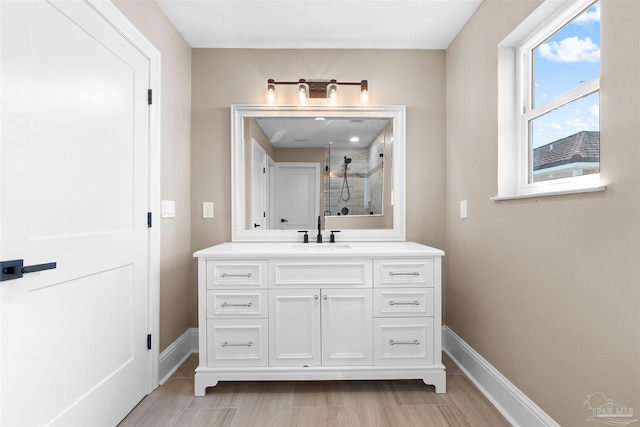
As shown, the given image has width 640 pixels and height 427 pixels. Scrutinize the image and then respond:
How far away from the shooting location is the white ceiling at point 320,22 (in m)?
2.15

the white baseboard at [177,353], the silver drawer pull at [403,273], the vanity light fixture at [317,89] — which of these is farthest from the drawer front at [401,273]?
the white baseboard at [177,353]

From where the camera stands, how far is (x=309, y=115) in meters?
2.67

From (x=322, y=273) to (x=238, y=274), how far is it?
50 centimetres

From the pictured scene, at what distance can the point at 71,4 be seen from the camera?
141 centimetres

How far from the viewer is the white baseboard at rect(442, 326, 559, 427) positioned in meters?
1.60

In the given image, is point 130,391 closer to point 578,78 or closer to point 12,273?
point 12,273

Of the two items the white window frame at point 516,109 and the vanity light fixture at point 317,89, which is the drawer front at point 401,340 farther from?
the vanity light fixture at point 317,89

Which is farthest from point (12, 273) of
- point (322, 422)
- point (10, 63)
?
point (322, 422)

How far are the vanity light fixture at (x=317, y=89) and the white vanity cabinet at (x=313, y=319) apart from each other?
4.17ft

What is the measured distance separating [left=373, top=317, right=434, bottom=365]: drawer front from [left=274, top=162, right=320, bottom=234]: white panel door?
39.9 inches

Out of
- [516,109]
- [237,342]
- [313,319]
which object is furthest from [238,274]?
[516,109]

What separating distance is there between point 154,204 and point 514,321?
215 cm

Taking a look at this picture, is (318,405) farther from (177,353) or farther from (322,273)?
(177,353)

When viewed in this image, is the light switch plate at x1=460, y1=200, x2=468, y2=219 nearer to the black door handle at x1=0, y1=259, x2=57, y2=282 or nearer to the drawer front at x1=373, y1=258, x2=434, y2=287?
the drawer front at x1=373, y1=258, x2=434, y2=287
